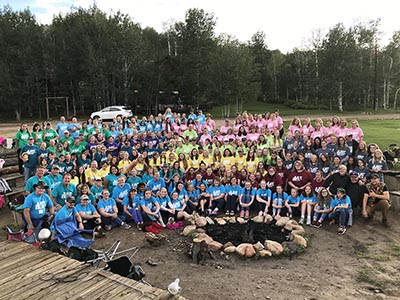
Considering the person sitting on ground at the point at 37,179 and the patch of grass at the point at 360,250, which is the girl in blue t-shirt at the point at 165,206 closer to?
the person sitting on ground at the point at 37,179

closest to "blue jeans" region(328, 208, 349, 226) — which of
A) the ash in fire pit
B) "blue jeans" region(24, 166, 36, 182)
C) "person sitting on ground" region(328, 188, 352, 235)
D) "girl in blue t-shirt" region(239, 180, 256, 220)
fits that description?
"person sitting on ground" region(328, 188, 352, 235)

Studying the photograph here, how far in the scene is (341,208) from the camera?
9.08 m

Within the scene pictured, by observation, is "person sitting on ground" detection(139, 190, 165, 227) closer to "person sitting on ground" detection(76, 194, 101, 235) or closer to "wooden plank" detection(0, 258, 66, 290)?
"person sitting on ground" detection(76, 194, 101, 235)

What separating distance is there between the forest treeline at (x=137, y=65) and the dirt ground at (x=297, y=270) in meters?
29.1

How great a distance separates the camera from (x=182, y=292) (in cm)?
614

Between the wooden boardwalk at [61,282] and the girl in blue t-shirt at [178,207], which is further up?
the wooden boardwalk at [61,282]

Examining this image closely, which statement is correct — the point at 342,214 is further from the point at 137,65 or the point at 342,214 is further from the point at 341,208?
the point at 137,65

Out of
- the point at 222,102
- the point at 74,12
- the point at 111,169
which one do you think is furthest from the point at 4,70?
the point at 111,169

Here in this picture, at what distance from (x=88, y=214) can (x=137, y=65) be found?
3053 cm

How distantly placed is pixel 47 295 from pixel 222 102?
33051mm

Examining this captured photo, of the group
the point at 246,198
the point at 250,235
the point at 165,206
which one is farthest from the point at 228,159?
the point at 250,235

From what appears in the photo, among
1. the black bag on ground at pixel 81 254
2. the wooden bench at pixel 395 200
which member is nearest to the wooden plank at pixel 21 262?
the black bag on ground at pixel 81 254

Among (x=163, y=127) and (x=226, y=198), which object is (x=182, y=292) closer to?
(x=226, y=198)

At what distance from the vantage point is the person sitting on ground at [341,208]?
29.6 ft
